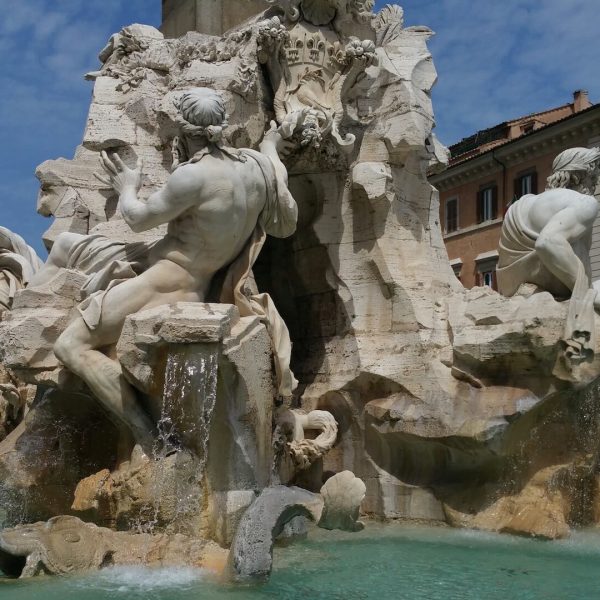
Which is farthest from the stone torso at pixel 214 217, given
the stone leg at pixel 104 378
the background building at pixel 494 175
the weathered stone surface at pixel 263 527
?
the background building at pixel 494 175

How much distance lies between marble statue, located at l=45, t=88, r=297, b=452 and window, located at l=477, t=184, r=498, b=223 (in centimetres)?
2024

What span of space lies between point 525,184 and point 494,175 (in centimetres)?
138

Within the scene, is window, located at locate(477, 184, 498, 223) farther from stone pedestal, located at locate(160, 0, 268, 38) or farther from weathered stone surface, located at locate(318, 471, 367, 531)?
weathered stone surface, located at locate(318, 471, 367, 531)

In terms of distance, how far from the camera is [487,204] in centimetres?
2617

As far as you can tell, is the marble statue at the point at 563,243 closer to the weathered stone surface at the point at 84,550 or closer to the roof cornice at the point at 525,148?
the weathered stone surface at the point at 84,550

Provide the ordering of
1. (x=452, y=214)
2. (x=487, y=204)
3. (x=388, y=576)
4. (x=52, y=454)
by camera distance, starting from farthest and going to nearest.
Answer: (x=452, y=214)
(x=487, y=204)
(x=52, y=454)
(x=388, y=576)

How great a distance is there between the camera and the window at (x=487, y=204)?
25844 mm

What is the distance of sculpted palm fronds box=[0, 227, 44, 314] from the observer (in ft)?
29.0

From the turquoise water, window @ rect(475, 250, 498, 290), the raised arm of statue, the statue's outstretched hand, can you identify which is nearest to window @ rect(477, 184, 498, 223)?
window @ rect(475, 250, 498, 290)

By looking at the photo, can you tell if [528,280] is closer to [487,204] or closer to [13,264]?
[13,264]

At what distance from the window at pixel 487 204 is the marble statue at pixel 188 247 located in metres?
20.2

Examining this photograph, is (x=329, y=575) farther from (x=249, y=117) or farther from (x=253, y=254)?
(x=249, y=117)

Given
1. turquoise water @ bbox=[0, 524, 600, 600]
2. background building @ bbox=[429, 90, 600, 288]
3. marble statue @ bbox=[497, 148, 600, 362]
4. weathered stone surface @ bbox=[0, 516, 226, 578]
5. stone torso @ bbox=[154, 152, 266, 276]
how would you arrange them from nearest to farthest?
turquoise water @ bbox=[0, 524, 600, 600], weathered stone surface @ bbox=[0, 516, 226, 578], stone torso @ bbox=[154, 152, 266, 276], marble statue @ bbox=[497, 148, 600, 362], background building @ bbox=[429, 90, 600, 288]

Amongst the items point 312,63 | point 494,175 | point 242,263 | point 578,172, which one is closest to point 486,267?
point 494,175
